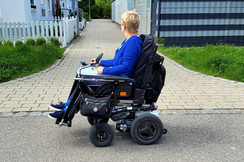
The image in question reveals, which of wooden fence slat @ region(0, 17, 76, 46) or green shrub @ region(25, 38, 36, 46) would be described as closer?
green shrub @ region(25, 38, 36, 46)

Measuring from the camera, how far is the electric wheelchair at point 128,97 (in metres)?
3.25

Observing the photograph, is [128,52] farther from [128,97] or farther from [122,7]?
[122,7]

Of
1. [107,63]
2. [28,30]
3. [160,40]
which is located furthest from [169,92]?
[28,30]

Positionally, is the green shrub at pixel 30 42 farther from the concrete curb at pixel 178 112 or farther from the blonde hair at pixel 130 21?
the blonde hair at pixel 130 21

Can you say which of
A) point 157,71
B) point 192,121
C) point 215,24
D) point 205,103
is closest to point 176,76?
point 205,103

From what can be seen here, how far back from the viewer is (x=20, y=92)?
18.0 feet

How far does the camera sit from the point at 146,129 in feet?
10.9

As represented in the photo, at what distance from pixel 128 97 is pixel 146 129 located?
47 cm

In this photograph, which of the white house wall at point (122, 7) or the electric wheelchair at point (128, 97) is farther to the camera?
the white house wall at point (122, 7)

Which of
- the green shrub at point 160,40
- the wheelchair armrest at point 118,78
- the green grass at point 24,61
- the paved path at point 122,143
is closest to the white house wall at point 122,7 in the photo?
the green shrub at point 160,40

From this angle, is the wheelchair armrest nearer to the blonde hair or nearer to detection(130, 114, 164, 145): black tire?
detection(130, 114, 164, 145): black tire

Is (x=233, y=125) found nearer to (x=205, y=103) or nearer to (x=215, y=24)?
(x=205, y=103)

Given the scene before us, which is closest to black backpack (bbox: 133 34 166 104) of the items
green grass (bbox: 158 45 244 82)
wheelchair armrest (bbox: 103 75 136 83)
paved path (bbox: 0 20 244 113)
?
wheelchair armrest (bbox: 103 75 136 83)

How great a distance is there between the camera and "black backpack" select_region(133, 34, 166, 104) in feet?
10.7
